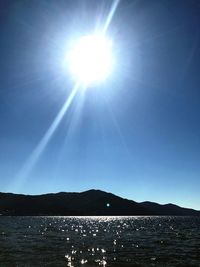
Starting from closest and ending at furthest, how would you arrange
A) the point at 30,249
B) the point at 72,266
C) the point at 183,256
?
the point at 72,266 < the point at 183,256 < the point at 30,249

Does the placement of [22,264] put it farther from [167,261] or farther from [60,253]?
[167,261]

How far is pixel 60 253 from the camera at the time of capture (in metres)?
50.1

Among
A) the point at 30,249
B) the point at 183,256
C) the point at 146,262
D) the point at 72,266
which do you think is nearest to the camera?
the point at 72,266

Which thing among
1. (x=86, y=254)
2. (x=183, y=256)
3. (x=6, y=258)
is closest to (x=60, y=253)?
(x=86, y=254)

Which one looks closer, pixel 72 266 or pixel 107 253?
pixel 72 266

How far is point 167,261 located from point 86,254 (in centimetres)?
1112

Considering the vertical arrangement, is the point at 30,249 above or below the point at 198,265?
above

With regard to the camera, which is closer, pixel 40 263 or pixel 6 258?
pixel 40 263

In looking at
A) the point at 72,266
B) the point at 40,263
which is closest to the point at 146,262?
the point at 72,266

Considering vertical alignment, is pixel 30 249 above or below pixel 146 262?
above

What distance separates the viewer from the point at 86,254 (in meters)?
50.0

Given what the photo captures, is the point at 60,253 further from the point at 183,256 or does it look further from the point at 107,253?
the point at 183,256

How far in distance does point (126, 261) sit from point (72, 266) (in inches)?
286

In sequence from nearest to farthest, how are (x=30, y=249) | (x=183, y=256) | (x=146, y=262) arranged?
→ (x=146, y=262)
(x=183, y=256)
(x=30, y=249)
